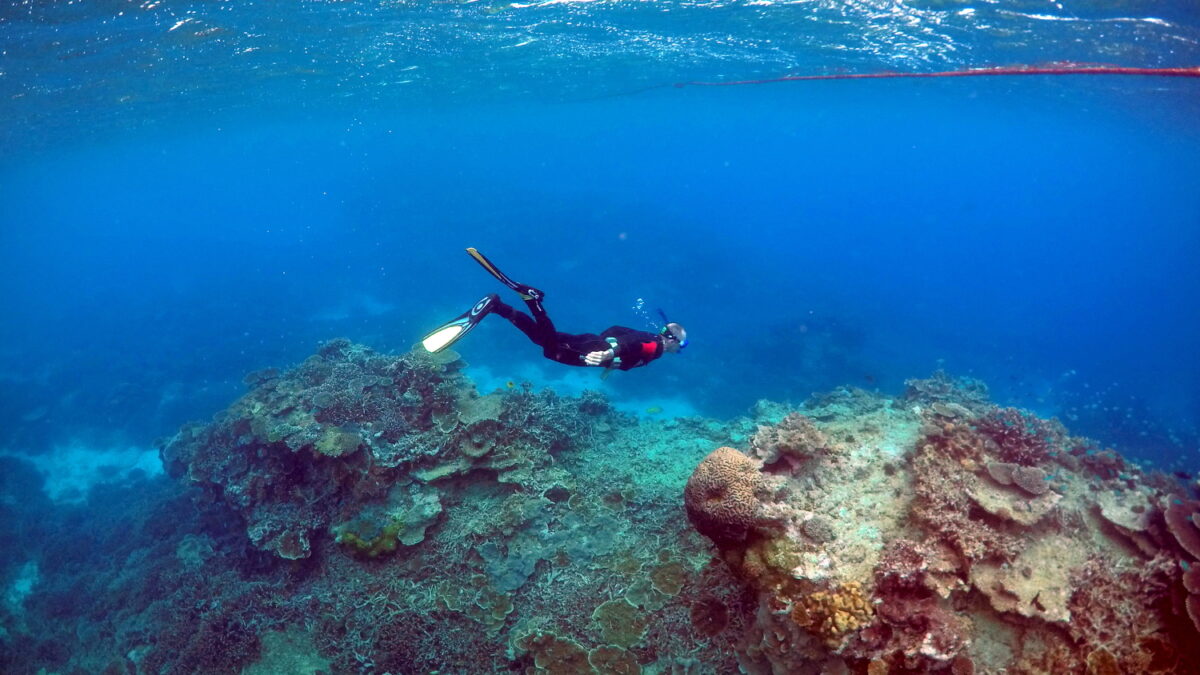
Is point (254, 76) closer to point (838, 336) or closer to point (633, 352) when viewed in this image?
point (633, 352)

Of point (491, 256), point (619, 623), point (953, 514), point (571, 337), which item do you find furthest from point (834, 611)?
point (491, 256)

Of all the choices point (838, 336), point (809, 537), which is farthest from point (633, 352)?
point (838, 336)

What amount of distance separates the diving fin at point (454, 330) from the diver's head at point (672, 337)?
2665 mm

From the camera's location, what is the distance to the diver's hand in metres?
7.77

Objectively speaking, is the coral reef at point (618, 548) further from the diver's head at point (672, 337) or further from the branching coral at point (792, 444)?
the diver's head at point (672, 337)

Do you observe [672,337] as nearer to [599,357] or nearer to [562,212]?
[599,357]

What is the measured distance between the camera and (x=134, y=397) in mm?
22453

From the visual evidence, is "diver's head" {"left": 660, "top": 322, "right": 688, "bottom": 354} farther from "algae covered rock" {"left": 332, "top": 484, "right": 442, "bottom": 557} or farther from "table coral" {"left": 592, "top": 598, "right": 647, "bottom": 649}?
"algae covered rock" {"left": 332, "top": 484, "right": 442, "bottom": 557}

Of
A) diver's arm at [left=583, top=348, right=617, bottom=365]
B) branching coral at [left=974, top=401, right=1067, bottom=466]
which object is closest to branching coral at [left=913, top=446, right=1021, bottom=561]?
branching coral at [left=974, top=401, right=1067, bottom=466]

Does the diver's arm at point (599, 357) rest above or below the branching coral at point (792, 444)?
above

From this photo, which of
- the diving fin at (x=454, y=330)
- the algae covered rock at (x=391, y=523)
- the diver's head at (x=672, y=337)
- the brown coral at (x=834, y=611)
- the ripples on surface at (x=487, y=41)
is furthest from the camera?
the ripples on surface at (x=487, y=41)

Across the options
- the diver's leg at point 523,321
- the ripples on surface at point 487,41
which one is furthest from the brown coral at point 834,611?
the ripples on surface at point 487,41

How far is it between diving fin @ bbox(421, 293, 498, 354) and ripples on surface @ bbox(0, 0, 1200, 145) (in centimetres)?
1347

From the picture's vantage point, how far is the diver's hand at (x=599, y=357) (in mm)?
7766
